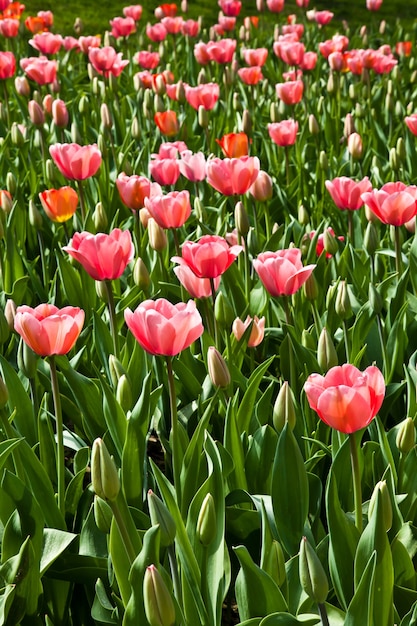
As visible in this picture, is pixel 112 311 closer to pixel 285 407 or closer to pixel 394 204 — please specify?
pixel 285 407

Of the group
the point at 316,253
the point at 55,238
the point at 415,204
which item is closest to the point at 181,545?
the point at 415,204

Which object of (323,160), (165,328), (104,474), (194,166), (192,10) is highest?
(165,328)

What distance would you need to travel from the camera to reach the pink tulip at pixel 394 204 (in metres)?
2.43

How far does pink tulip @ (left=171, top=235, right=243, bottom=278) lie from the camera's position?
202 centimetres

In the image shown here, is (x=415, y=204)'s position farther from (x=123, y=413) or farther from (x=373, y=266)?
(x=123, y=413)

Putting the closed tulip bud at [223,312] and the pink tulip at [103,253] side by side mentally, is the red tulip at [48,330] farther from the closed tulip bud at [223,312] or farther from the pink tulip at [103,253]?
the closed tulip bud at [223,312]

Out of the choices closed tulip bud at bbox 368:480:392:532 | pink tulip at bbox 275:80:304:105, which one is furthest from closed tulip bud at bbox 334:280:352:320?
pink tulip at bbox 275:80:304:105

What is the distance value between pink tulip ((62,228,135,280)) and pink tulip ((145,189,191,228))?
39 cm

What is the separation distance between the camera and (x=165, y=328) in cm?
164

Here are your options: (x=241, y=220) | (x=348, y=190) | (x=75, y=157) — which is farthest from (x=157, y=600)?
(x=75, y=157)

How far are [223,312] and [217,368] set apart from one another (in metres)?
0.40

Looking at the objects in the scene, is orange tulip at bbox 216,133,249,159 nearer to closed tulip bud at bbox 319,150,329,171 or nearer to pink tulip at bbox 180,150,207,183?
pink tulip at bbox 180,150,207,183

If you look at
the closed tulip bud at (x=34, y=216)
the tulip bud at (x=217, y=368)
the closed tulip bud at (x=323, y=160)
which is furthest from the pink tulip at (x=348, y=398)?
the closed tulip bud at (x=323, y=160)

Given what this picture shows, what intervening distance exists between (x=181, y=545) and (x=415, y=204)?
129 centimetres
